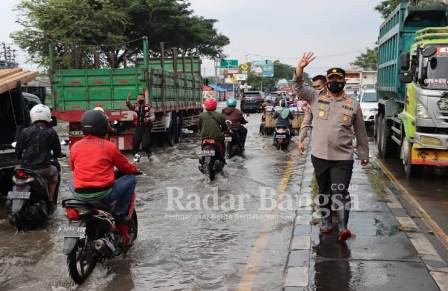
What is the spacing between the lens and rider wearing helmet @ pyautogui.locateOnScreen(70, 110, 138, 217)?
199 inches

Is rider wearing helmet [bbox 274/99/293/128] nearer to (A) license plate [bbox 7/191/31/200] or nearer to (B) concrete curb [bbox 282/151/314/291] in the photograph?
(B) concrete curb [bbox 282/151/314/291]

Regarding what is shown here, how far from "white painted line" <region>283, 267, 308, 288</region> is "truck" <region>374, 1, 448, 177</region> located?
16.7 ft

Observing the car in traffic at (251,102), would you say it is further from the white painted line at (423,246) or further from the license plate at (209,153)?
the white painted line at (423,246)

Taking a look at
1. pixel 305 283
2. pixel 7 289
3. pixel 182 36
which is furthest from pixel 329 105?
pixel 182 36

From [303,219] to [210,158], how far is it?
10.9 feet

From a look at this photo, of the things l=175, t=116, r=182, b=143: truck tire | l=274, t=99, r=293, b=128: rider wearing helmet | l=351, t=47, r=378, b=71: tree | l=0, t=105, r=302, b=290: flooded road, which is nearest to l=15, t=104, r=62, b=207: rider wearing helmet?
l=0, t=105, r=302, b=290: flooded road

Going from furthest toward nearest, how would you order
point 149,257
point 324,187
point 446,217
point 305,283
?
point 446,217
point 324,187
point 149,257
point 305,283

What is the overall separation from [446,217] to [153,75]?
918 cm

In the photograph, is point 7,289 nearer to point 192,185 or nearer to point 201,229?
point 201,229

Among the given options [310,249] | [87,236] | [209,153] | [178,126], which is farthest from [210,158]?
[178,126]

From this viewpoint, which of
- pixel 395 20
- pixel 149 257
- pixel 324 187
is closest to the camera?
pixel 149 257

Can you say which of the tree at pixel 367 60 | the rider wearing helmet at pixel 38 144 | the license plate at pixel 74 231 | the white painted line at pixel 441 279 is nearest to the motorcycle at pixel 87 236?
the license plate at pixel 74 231

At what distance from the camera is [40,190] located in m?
6.88

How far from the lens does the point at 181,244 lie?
6.13m
